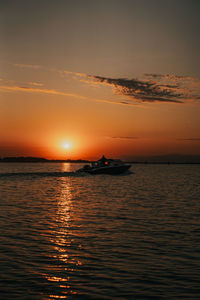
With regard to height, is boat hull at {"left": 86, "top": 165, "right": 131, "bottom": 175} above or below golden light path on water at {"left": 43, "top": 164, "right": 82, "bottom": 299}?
above

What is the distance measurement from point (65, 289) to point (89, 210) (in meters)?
18.7

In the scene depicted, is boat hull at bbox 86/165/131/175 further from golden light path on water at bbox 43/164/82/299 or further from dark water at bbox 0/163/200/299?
golden light path on water at bbox 43/164/82/299

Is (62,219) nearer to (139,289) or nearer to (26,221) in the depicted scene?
(26,221)

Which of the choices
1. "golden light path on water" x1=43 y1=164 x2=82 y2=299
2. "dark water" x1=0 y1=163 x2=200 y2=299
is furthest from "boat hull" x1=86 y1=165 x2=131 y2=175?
"golden light path on water" x1=43 y1=164 x2=82 y2=299

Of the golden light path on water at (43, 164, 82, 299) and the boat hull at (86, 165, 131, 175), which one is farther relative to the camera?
the boat hull at (86, 165, 131, 175)

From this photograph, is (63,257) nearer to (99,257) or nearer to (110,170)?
(99,257)

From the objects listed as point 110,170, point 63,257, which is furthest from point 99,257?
point 110,170

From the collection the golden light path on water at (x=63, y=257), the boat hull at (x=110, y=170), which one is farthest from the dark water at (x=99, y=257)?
the boat hull at (x=110, y=170)

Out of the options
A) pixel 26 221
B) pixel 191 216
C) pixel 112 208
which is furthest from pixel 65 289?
pixel 112 208

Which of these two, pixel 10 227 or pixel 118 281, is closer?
pixel 118 281

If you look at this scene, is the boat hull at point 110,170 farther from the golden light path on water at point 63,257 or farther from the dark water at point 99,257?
the golden light path on water at point 63,257

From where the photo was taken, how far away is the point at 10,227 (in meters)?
20.5

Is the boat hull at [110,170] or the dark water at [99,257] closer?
the dark water at [99,257]

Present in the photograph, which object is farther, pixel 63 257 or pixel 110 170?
pixel 110 170
